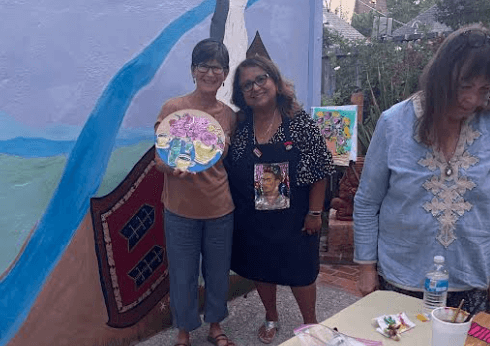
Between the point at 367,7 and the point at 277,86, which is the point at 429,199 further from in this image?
the point at 367,7

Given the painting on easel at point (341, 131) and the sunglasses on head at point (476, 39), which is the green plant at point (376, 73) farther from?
the sunglasses on head at point (476, 39)

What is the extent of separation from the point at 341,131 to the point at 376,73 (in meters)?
2.19

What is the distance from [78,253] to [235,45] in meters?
1.83

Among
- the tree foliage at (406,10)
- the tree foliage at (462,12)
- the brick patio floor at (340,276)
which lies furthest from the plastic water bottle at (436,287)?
the tree foliage at (406,10)

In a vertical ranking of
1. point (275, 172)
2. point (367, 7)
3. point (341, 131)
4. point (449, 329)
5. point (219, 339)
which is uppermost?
point (367, 7)

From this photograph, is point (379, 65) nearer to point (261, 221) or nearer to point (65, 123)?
point (261, 221)

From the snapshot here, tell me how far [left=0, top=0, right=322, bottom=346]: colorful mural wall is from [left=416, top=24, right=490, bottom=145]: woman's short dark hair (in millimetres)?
1819

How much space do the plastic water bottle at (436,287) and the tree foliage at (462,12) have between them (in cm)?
917

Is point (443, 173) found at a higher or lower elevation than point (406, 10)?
lower

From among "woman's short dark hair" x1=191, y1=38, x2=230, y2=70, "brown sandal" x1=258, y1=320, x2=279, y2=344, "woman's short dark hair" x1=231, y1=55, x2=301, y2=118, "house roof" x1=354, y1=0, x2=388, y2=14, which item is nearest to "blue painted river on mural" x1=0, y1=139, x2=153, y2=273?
"woman's short dark hair" x1=191, y1=38, x2=230, y2=70

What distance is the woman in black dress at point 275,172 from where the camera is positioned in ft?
9.32

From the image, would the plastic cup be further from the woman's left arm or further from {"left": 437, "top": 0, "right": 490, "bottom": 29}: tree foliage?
{"left": 437, "top": 0, "right": 490, "bottom": 29}: tree foliage

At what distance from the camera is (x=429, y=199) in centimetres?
184

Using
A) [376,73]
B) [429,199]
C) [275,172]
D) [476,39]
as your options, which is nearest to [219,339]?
[275,172]
